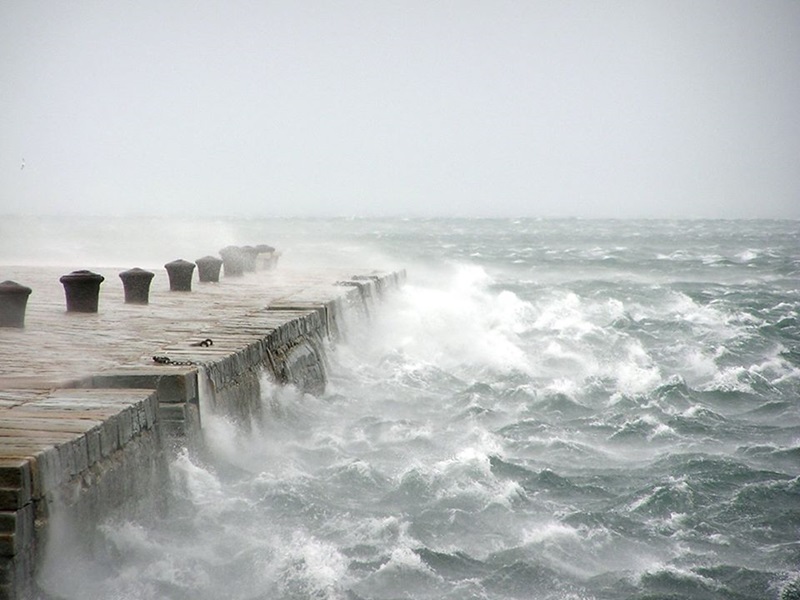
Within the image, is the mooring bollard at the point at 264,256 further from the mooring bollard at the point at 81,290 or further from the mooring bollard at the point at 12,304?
the mooring bollard at the point at 12,304

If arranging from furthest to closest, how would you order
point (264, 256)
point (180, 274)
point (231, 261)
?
1. point (264, 256)
2. point (231, 261)
3. point (180, 274)

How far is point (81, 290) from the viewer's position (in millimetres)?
11070

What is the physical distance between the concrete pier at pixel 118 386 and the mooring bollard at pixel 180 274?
652 millimetres

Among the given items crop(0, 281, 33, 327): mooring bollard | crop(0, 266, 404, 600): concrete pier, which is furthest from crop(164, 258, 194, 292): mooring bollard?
crop(0, 281, 33, 327): mooring bollard

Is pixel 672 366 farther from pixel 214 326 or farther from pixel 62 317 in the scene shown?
pixel 62 317

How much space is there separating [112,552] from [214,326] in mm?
4604

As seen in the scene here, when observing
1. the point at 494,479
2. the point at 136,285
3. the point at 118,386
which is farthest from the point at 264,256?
the point at 118,386

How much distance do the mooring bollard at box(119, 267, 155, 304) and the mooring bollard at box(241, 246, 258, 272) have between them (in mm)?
6416

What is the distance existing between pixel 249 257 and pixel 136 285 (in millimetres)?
6881

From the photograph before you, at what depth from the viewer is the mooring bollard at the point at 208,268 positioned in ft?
52.8

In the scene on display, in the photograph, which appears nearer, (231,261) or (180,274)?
(180,274)

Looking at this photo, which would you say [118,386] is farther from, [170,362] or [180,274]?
[180,274]

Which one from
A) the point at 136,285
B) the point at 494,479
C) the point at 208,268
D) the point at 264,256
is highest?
the point at 136,285

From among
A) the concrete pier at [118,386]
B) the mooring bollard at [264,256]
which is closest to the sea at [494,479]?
the concrete pier at [118,386]
